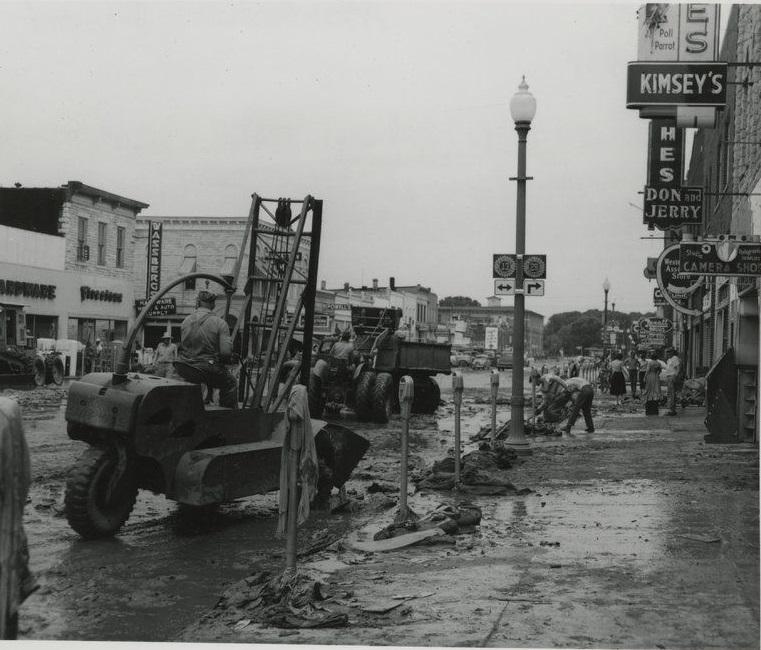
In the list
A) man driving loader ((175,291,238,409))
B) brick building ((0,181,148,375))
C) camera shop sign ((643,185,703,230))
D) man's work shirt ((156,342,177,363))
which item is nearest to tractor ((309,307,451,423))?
man's work shirt ((156,342,177,363))

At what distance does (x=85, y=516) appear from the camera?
7379 millimetres

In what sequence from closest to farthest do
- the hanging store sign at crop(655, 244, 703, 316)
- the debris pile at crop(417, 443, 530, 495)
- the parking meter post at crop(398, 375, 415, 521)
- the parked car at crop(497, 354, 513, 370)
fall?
the parking meter post at crop(398, 375, 415, 521)
the debris pile at crop(417, 443, 530, 495)
the hanging store sign at crop(655, 244, 703, 316)
the parked car at crop(497, 354, 513, 370)

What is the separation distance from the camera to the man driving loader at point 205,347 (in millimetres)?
8719

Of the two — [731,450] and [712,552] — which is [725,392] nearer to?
[731,450]

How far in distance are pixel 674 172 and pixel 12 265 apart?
26.2m

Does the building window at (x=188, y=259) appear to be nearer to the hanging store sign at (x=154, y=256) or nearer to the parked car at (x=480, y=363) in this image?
the hanging store sign at (x=154, y=256)

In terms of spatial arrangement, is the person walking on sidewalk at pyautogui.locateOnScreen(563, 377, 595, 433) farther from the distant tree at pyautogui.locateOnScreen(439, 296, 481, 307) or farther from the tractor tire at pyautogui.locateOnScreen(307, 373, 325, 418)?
the distant tree at pyautogui.locateOnScreen(439, 296, 481, 307)

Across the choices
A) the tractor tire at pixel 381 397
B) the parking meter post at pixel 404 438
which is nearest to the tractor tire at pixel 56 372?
the tractor tire at pixel 381 397

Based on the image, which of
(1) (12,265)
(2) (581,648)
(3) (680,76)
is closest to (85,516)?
(2) (581,648)

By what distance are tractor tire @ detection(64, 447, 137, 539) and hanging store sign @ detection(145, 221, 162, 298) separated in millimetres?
35722

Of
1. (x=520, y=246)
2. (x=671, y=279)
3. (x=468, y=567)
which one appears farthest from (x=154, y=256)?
(x=468, y=567)

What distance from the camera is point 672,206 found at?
1705 centimetres

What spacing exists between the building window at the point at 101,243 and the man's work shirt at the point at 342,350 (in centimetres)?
2597

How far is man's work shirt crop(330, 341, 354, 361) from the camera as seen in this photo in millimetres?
19688
